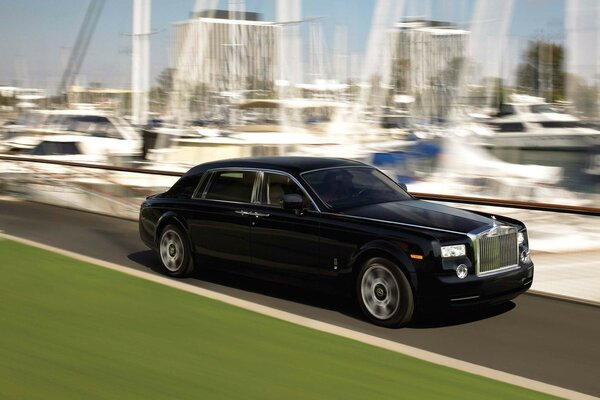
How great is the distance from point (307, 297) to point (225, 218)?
1.27m

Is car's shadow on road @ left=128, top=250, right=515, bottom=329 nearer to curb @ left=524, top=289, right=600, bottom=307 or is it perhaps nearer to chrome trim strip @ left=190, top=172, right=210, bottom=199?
curb @ left=524, top=289, right=600, bottom=307

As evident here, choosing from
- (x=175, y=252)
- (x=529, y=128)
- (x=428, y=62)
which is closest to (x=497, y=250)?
(x=175, y=252)

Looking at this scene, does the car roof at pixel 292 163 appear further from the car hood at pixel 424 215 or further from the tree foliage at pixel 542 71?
the tree foliage at pixel 542 71

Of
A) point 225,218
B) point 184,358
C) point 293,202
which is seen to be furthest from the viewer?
point 225,218

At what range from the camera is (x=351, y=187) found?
28.8 feet

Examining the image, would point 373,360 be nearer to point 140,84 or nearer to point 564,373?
point 564,373

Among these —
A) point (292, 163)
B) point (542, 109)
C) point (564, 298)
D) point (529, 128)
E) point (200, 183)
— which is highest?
point (542, 109)

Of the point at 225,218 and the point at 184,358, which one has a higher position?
the point at 225,218

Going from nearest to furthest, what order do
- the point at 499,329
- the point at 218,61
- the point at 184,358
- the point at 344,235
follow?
1. the point at 184,358
2. the point at 499,329
3. the point at 344,235
4. the point at 218,61

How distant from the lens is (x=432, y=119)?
72.5ft

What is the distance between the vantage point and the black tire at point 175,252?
9.99 metres

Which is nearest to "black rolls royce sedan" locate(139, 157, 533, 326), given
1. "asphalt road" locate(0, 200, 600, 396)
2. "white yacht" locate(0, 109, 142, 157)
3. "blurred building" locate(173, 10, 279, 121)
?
"asphalt road" locate(0, 200, 600, 396)

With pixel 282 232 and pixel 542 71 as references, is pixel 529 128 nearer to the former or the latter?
pixel 542 71

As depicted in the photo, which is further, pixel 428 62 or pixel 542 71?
pixel 428 62
